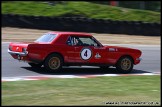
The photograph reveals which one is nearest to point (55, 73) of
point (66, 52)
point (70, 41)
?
point (66, 52)

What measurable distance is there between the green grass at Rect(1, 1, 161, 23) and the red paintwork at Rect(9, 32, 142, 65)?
19.3 metres

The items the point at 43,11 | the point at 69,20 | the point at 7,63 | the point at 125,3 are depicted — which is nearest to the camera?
the point at 7,63

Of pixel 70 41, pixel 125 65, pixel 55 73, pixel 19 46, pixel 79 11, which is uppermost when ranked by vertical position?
pixel 79 11

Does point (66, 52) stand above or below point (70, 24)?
below

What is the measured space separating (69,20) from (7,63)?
14.8 metres

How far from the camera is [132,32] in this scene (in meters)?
31.4

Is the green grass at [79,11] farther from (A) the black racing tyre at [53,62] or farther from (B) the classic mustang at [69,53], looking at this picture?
(A) the black racing tyre at [53,62]

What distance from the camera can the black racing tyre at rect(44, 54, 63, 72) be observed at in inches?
528

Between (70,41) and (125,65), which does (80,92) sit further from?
(125,65)

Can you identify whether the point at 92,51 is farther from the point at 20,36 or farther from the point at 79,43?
the point at 20,36

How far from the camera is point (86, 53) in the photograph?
1407cm

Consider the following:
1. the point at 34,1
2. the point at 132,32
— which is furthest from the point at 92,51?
the point at 34,1

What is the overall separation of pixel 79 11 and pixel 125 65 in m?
20.7

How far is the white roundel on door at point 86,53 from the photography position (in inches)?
550
